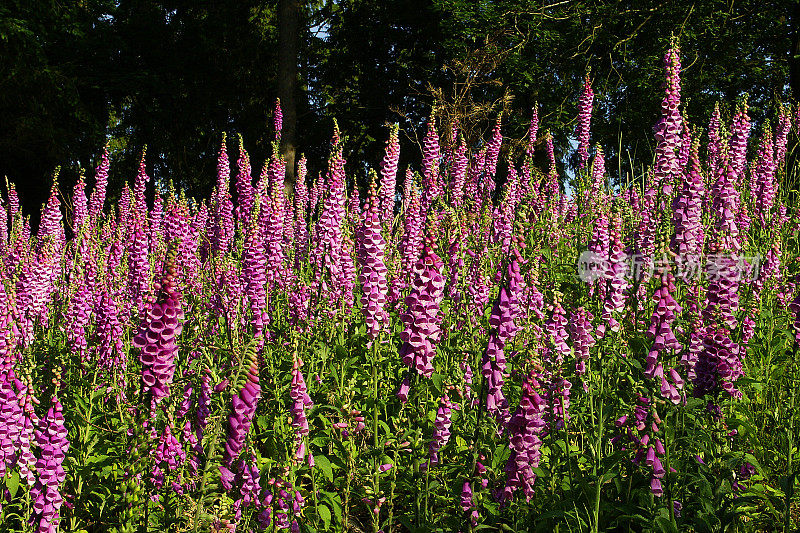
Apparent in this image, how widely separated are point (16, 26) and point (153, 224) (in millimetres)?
14602

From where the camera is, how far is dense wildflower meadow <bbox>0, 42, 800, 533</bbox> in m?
2.81

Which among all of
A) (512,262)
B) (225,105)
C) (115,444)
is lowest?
(115,444)

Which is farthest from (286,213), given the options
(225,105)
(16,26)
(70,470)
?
(225,105)

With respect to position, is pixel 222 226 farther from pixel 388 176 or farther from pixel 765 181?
pixel 765 181

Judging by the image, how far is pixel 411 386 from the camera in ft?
10.6

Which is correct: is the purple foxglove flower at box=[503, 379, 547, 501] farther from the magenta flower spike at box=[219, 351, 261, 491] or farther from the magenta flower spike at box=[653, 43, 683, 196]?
the magenta flower spike at box=[653, 43, 683, 196]

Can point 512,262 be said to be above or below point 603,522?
above

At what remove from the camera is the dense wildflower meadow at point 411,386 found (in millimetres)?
2811

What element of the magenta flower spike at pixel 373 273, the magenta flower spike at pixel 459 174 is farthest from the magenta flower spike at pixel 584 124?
the magenta flower spike at pixel 373 273

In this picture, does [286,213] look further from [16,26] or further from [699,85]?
[699,85]

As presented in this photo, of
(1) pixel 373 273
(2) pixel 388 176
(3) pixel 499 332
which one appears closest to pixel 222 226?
(2) pixel 388 176

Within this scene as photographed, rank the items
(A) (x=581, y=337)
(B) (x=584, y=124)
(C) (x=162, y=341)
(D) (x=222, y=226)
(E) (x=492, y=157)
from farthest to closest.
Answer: (E) (x=492, y=157) → (B) (x=584, y=124) → (D) (x=222, y=226) → (A) (x=581, y=337) → (C) (x=162, y=341)

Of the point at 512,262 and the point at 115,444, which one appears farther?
the point at 115,444

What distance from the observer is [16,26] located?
18.0 metres
